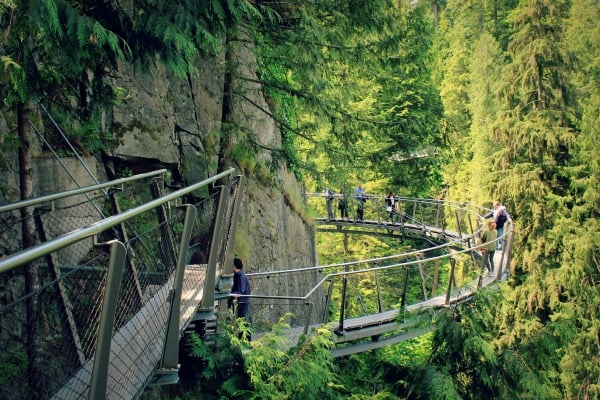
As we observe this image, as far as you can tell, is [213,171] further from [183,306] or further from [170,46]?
[183,306]

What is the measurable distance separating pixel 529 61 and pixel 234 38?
13582 mm

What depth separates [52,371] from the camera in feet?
9.42

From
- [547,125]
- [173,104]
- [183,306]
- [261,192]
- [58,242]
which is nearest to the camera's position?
[58,242]

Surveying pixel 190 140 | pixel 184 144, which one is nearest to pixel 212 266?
pixel 184 144

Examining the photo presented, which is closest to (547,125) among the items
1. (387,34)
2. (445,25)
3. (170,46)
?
(387,34)

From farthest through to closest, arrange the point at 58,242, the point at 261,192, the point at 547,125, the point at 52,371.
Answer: the point at 547,125
the point at 261,192
the point at 52,371
the point at 58,242

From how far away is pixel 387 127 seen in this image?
10719 millimetres

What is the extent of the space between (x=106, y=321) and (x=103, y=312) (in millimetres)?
52

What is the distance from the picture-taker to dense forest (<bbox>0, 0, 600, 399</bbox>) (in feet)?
17.7

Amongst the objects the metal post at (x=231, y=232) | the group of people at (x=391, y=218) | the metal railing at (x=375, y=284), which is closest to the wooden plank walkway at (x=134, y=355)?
the metal post at (x=231, y=232)

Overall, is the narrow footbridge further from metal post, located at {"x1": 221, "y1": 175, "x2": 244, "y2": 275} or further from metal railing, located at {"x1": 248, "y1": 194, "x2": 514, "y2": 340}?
metal railing, located at {"x1": 248, "y1": 194, "x2": 514, "y2": 340}

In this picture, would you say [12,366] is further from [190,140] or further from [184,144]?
[190,140]

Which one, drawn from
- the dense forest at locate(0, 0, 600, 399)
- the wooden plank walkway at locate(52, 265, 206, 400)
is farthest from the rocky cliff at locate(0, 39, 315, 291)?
the wooden plank walkway at locate(52, 265, 206, 400)

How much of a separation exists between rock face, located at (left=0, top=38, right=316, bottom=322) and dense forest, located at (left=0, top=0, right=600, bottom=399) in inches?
15.8
